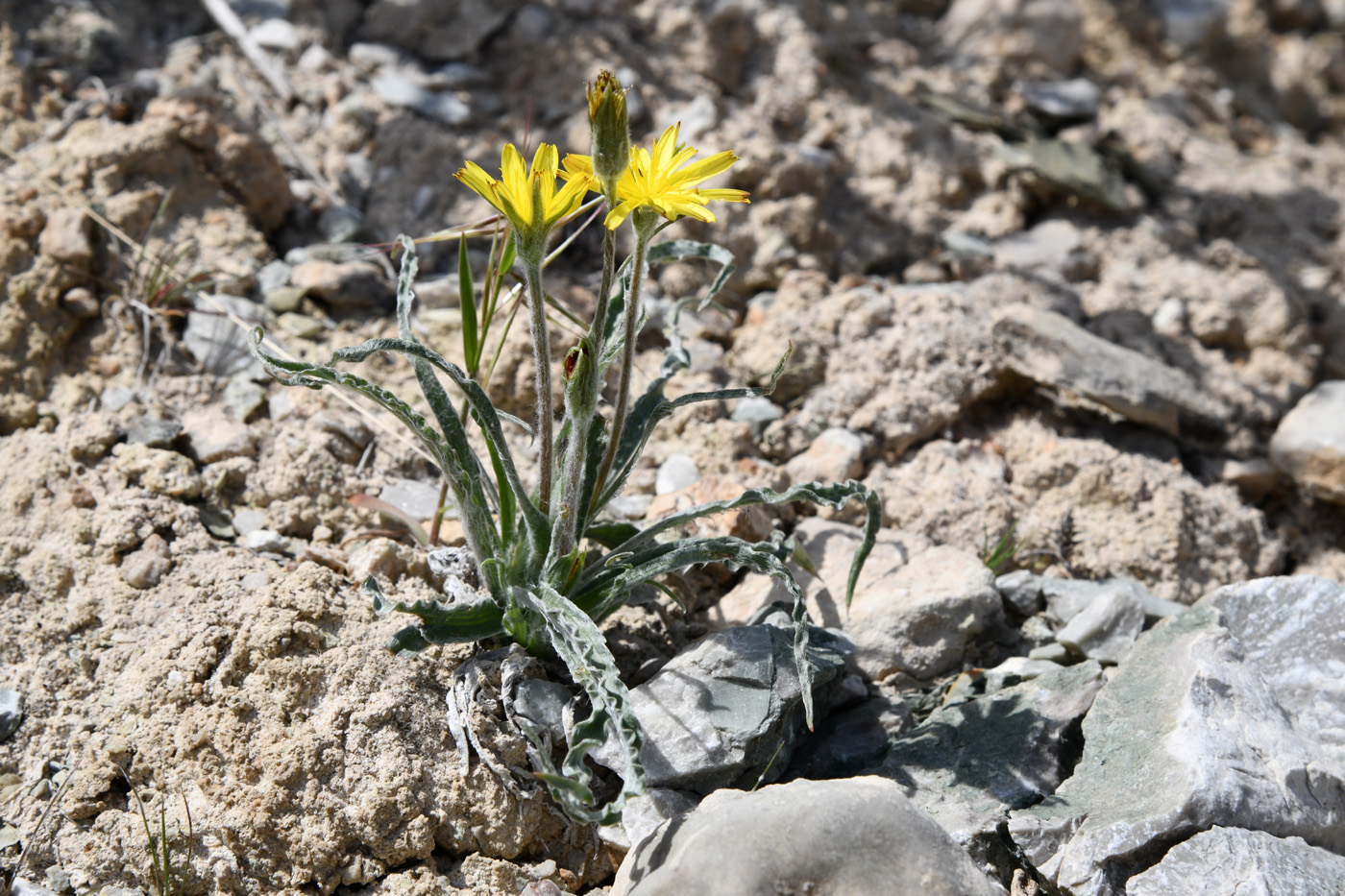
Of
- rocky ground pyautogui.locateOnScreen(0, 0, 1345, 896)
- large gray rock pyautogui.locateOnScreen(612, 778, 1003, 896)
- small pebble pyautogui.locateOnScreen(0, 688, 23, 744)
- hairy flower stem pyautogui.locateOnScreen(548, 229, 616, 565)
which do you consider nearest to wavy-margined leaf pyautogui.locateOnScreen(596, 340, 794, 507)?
hairy flower stem pyautogui.locateOnScreen(548, 229, 616, 565)

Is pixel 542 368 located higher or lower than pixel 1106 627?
higher

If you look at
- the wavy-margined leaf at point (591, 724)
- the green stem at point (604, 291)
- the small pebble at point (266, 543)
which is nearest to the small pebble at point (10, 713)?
the small pebble at point (266, 543)

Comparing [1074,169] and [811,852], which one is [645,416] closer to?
[811,852]

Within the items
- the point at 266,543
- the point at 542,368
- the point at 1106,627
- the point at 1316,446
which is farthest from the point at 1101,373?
the point at 266,543

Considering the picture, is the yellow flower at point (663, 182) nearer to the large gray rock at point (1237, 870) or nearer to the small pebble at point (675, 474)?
the small pebble at point (675, 474)

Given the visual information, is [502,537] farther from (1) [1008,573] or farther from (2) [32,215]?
(2) [32,215]

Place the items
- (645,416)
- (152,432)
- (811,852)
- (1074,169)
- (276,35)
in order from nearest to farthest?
(811,852), (645,416), (152,432), (276,35), (1074,169)
